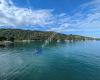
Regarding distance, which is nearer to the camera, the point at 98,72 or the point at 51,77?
the point at 51,77

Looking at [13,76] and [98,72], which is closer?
[13,76]

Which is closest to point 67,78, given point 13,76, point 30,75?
point 30,75

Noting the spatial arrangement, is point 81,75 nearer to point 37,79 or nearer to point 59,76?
point 59,76

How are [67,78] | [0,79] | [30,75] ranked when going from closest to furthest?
[0,79] → [67,78] → [30,75]

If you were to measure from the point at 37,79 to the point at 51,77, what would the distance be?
4.06m

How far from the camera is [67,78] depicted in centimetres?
4062

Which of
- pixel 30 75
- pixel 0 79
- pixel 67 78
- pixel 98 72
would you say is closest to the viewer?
pixel 0 79

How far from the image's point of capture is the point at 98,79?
3975 centimetres

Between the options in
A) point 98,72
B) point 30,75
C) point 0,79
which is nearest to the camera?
point 0,79

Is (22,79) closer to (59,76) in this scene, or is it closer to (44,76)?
(44,76)

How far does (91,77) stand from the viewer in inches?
1646

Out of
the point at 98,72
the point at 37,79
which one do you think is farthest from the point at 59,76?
the point at 98,72

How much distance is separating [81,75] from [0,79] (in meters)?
22.1

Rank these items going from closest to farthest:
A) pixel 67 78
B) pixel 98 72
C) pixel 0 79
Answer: pixel 0 79
pixel 67 78
pixel 98 72
